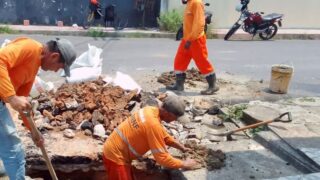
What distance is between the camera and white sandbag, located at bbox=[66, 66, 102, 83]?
23.7 ft

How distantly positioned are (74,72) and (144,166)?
3.18 meters

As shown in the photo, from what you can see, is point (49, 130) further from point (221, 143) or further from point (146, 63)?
point (146, 63)

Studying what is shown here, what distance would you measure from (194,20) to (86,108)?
2483 mm

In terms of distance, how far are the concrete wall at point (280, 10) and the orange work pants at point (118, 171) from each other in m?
11.8

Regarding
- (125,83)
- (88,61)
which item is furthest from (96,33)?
(125,83)

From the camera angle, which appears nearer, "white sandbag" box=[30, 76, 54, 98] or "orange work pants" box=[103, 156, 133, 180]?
"orange work pants" box=[103, 156, 133, 180]

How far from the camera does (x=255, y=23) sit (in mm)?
Result: 14352

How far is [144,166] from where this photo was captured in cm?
480

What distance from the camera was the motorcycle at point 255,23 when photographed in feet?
46.8

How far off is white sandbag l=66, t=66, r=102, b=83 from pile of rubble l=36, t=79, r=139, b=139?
599 millimetres

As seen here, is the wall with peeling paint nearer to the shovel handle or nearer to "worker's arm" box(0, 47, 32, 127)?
the shovel handle

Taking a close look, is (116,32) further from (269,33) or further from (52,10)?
(269,33)

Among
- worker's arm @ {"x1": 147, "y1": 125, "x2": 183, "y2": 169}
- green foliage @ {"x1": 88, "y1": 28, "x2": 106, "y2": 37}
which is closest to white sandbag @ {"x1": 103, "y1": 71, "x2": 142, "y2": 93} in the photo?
→ worker's arm @ {"x1": 147, "y1": 125, "x2": 183, "y2": 169}

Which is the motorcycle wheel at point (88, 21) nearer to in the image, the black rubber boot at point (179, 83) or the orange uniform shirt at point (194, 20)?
the black rubber boot at point (179, 83)
